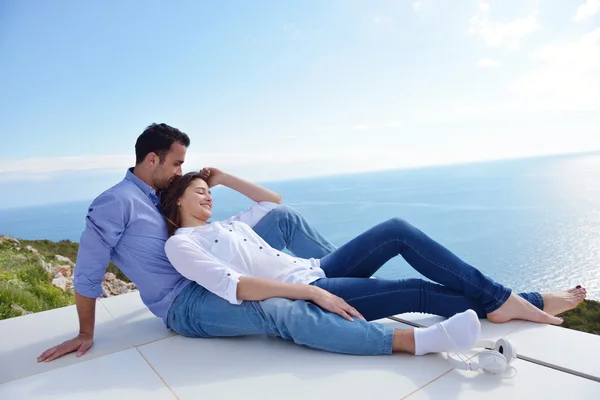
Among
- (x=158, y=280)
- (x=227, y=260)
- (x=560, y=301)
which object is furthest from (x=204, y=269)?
(x=560, y=301)

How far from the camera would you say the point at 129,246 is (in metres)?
1.63

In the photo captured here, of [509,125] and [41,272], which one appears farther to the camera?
[509,125]

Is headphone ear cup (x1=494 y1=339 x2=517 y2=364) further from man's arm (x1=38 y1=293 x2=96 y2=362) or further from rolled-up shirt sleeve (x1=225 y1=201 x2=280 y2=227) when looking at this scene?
man's arm (x1=38 y1=293 x2=96 y2=362)

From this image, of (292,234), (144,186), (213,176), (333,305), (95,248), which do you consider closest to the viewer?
(333,305)

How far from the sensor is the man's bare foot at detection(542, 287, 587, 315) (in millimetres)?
1694

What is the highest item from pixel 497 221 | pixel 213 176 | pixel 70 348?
pixel 213 176

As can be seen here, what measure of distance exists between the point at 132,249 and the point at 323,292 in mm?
863

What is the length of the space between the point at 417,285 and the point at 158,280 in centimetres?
114

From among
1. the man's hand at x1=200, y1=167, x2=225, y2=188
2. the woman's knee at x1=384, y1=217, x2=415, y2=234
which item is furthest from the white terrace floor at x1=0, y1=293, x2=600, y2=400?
the man's hand at x1=200, y1=167, x2=225, y2=188

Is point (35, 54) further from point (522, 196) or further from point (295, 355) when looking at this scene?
point (522, 196)

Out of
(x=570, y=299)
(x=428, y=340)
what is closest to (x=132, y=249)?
(x=428, y=340)

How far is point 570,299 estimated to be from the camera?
173 cm

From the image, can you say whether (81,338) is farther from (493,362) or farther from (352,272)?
(493,362)

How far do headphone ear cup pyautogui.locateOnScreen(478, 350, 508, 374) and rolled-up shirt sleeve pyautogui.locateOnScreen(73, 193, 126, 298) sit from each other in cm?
149
